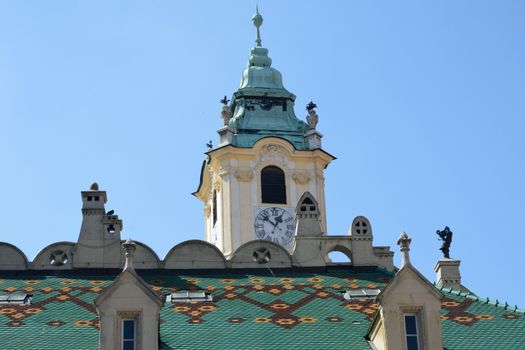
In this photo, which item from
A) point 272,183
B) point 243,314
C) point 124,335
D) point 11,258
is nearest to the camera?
point 124,335

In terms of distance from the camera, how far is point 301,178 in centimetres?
6681

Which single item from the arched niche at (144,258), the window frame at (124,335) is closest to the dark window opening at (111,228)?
the arched niche at (144,258)

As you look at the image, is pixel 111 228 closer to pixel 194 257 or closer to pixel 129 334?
pixel 194 257

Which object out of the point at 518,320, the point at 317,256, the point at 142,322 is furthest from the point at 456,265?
the point at 142,322

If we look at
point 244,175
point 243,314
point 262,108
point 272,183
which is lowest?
point 243,314

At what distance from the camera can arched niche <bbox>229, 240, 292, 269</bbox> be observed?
48156 millimetres

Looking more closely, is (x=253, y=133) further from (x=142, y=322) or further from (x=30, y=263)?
(x=142, y=322)

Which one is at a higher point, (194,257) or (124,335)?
(194,257)

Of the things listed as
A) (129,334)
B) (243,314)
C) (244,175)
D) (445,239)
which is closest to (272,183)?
(244,175)

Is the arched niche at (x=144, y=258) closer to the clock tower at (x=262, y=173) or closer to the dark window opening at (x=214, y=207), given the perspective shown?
the clock tower at (x=262, y=173)

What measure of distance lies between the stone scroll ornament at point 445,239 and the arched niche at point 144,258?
32.5 ft

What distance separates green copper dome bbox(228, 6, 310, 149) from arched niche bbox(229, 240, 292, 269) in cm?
1938

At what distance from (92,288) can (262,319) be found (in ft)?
21.6

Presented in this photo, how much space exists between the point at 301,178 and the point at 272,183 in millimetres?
A: 1492
